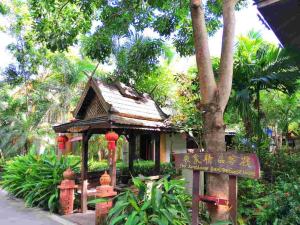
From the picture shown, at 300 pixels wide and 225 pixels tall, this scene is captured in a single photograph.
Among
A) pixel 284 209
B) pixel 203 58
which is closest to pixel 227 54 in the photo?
pixel 203 58

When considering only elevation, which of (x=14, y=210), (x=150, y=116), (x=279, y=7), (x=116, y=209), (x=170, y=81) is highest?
(x=170, y=81)

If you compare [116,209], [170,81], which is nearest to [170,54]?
[170,81]

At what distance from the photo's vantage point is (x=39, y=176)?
1012 cm

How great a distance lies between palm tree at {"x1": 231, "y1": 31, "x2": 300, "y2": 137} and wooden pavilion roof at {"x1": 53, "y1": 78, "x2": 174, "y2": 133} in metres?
2.16

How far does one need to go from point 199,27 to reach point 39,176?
704 cm

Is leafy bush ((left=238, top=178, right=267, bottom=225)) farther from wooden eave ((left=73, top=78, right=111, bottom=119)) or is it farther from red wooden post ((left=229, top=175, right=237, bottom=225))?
wooden eave ((left=73, top=78, right=111, bottom=119))

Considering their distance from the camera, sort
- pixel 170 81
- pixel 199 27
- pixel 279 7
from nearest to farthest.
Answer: pixel 279 7, pixel 199 27, pixel 170 81

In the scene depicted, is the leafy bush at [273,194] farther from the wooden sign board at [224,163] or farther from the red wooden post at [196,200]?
the wooden sign board at [224,163]

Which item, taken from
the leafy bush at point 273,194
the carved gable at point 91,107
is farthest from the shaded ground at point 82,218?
the leafy bush at point 273,194

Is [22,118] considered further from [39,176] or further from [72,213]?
[72,213]

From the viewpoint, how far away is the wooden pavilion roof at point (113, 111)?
810 cm

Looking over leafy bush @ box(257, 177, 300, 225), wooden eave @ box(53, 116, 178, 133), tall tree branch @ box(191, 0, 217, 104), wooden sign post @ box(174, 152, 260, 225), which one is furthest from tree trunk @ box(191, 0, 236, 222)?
wooden eave @ box(53, 116, 178, 133)

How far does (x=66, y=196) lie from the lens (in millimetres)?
8797

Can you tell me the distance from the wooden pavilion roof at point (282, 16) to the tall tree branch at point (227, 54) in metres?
0.64
